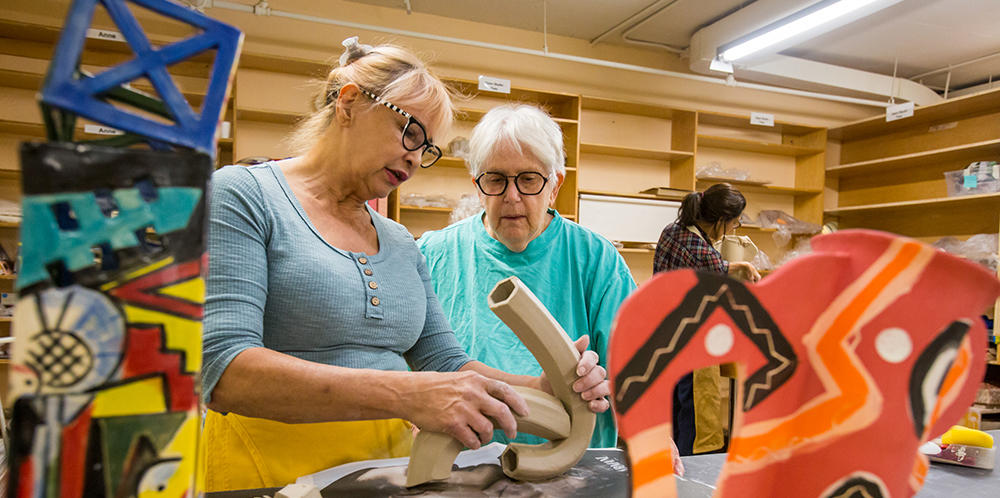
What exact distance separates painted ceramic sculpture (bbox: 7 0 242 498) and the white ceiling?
3941 mm

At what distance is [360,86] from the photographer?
3.61 feet

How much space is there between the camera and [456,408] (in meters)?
0.83

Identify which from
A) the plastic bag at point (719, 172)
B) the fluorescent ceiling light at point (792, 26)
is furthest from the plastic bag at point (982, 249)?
the fluorescent ceiling light at point (792, 26)

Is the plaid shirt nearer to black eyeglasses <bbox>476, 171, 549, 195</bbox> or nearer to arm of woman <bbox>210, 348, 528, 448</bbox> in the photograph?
black eyeglasses <bbox>476, 171, 549, 195</bbox>

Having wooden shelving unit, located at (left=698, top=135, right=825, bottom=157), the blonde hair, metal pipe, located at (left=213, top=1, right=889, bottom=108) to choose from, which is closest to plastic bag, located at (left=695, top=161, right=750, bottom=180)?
wooden shelving unit, located at (left=698, top=135, right=825, bottom=157)

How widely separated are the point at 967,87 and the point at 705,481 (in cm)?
597

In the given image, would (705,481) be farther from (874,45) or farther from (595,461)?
(874,45)

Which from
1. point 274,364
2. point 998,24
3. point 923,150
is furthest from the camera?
point 923,150

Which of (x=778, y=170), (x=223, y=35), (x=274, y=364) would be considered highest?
(x=778, y=170)

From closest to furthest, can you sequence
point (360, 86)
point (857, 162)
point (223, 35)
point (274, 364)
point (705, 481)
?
point (223, 35) → point (274, 364) → point (705, 481) → point (360, 86) → point (857, 162)

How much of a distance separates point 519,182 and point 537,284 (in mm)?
263

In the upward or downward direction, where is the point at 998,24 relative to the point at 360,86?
upward

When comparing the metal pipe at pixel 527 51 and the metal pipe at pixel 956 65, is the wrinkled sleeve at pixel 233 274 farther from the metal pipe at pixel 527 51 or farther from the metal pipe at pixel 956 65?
the metal pipe at pixel 956 65

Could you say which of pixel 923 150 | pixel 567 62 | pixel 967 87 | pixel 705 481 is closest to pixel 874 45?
pixel 923 150
